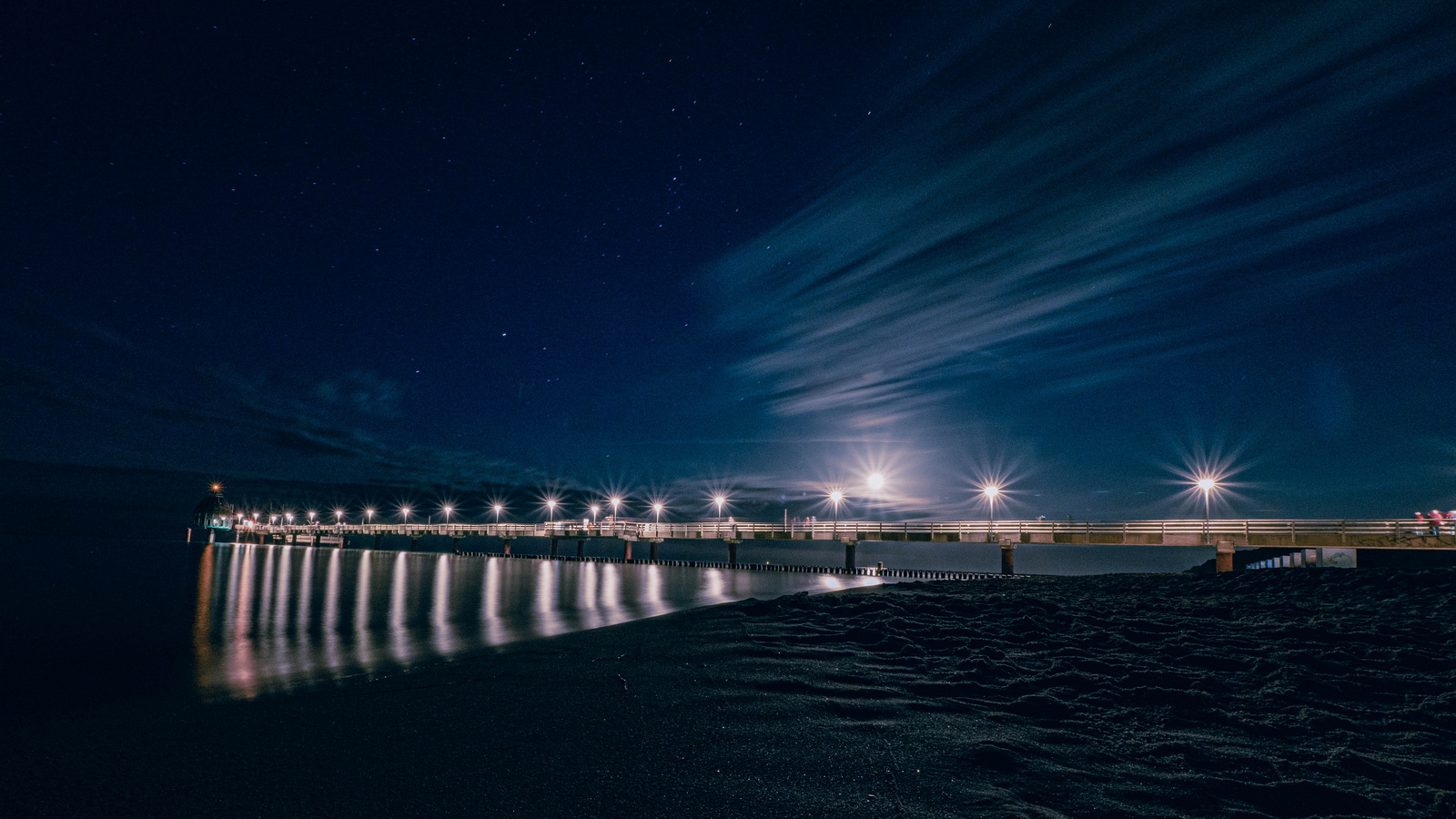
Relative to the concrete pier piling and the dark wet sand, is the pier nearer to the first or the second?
the concrete pier piling

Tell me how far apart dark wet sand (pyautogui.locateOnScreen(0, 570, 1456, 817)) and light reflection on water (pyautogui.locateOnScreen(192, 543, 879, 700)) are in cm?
480

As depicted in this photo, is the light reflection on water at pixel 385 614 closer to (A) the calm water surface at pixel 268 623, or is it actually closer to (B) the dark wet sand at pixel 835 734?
(A) the calm water surface at pixel 268 623

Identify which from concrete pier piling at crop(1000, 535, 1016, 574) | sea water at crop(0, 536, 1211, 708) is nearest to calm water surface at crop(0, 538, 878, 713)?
sea water at crop(0, 536, 1211, 708)

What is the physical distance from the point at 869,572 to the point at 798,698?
55097 mm

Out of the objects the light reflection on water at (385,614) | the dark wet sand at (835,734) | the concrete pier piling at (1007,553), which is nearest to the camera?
the dark wet sand at (835,734)

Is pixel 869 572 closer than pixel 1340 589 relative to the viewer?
No

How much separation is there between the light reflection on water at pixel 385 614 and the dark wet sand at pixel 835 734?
15.8 ft

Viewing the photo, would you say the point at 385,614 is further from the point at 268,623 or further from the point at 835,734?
the point at 835,734

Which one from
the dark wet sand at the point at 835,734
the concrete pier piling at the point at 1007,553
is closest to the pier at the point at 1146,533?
the concrete pier piling at the point at 1007,553

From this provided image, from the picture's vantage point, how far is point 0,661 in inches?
722

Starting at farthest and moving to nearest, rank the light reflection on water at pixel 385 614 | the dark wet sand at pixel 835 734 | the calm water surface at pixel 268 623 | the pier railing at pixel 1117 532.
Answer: the pier railing at pixel 1117 532, the light reflection on water at pixel 385 614, the calm water surface at pixel 268 623, the dark wet sand at pixel 835 734

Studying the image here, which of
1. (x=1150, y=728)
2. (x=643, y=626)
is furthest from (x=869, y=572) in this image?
(x=1150, y=728)

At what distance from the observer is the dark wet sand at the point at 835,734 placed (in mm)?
6555

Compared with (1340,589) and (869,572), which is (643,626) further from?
(869,572)
